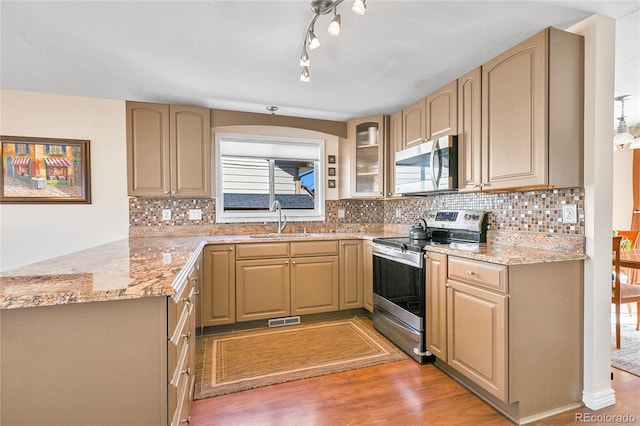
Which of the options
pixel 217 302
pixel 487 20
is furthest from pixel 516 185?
pixel 217 302

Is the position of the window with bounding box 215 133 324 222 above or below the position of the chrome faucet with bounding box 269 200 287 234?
above

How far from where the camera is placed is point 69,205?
2943mm

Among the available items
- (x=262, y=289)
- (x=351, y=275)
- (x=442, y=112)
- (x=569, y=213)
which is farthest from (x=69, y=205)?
(x=569, y=213)

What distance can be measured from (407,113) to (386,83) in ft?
1.85

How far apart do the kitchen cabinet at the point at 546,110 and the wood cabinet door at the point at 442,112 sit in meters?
0.50

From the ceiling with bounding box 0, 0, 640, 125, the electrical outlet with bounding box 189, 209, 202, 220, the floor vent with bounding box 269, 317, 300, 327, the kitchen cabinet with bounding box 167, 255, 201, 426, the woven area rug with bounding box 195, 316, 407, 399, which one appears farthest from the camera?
the electrical outlet with bounding box 189, 209, 202, 220

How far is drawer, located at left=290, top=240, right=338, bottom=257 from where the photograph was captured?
3.12m

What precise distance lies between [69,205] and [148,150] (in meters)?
0.92

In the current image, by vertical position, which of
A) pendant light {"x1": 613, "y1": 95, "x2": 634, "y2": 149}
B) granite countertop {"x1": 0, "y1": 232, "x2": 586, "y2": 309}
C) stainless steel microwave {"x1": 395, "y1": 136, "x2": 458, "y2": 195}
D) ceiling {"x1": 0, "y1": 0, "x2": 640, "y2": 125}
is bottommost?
granite countertop {"x1": 0, "y1": 232, "x2": 586, "y2": 309}

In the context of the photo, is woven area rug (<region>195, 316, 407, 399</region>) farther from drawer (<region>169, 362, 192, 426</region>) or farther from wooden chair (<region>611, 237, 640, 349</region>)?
wooden chair (<region>611, 237, 640, 349</region>)

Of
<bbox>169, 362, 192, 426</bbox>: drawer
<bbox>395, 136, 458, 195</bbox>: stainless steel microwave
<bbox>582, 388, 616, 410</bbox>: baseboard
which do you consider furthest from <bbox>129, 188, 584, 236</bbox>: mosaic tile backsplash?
<bbox>169, 362, 192, 426</bbox>: drawer

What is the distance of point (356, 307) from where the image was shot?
3340 millimetres

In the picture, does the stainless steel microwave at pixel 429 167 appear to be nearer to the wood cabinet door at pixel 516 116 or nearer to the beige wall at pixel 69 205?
the wood cabinet door at pixel 516 116

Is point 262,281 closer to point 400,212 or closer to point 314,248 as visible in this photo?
point 314,248
